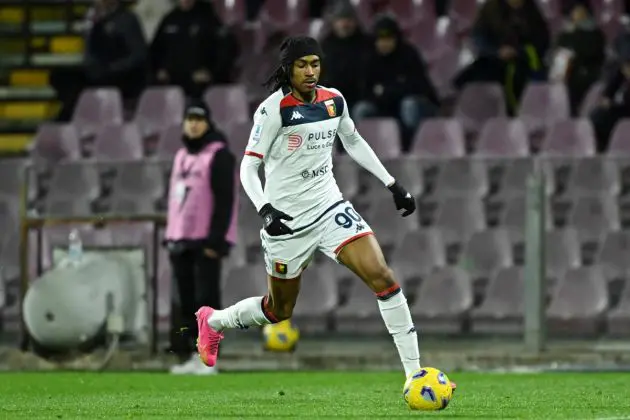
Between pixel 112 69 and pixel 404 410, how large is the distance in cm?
1107

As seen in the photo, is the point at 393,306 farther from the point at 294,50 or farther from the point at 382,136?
the point at 382,136

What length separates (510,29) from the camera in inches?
742

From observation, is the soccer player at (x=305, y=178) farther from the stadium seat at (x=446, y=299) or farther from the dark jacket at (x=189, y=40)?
the dark jacket at (x=189, y=40)

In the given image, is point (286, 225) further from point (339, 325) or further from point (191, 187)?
point (339, 325)

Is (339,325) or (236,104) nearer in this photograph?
(339,325)

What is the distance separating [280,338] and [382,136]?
302cm

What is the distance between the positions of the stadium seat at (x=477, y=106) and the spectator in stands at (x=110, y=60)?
383cm

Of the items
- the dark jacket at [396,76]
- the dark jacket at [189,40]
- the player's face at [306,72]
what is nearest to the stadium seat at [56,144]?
the dark jacket at [189,40]

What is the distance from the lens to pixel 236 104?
19156 mm

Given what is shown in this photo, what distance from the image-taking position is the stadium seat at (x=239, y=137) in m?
18.1

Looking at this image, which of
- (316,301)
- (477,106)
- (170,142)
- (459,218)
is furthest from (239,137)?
(477,106)

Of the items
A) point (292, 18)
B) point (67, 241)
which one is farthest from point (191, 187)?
point (292, 18)

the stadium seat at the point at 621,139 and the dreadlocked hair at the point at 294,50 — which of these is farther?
the stadium seat at the point at 621,139

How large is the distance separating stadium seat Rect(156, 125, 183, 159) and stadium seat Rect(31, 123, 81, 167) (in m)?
1.00
